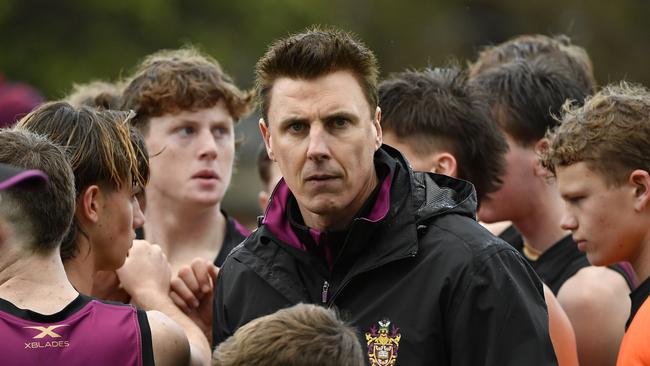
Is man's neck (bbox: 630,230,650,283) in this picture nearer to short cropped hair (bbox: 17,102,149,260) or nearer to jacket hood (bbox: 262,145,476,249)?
jacket hood (bbox: 262,145,476,249)

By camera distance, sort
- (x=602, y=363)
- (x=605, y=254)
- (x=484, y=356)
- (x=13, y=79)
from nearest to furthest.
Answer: (x=484, y=356) → (x=605, y=254) → (x=602, y=363) → (x=13, y=79)

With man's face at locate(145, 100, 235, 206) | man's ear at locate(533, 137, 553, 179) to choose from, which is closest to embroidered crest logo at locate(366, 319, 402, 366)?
man's ear at locate(533, 137, 553, 179)

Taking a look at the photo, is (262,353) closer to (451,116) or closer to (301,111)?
(301,111)

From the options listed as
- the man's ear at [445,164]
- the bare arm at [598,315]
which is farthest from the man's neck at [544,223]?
the man's ear at [445,164]

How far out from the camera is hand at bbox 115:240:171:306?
549 centimetres

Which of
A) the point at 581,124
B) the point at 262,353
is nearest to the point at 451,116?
the point at 581,124

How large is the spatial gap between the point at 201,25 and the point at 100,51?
187 cm

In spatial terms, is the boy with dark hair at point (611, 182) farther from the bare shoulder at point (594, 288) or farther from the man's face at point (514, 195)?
the man's face at point (514, 195)

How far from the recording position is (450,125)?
19.7ft

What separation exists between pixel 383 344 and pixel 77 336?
1105mm

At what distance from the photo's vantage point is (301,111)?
4914 millimetres

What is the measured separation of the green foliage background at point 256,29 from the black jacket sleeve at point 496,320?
48.4ft

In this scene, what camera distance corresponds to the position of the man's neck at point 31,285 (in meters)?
4.26

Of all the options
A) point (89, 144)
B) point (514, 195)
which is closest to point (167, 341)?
point (89, 144)
